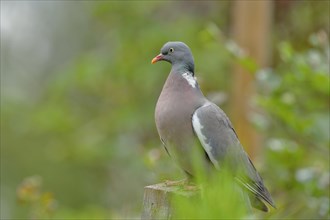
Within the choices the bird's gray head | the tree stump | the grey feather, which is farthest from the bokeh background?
the bird's gray head

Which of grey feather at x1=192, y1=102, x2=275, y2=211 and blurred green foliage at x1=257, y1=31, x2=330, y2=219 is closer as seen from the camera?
grey feather at x1=192, y1=102, x2=275, y2=211

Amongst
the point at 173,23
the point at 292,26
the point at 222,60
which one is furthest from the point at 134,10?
the point at 292,26

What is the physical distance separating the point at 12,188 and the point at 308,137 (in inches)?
296

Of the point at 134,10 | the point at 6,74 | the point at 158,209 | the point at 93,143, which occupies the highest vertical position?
the point at 6,74

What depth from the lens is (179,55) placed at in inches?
111

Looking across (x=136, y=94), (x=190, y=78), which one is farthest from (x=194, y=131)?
(x=136, y=94)

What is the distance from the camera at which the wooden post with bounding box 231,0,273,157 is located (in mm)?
5387

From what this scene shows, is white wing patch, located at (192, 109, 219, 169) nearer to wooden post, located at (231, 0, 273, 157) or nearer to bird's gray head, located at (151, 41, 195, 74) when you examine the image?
bird's gray head, located at (151, 41, 195, 74)

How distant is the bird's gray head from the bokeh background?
50 centimetres

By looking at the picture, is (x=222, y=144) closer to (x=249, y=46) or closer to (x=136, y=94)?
(x=249, y=46)

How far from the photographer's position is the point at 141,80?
684cm

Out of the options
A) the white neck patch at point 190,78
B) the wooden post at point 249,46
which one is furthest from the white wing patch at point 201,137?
the wooden post at point 249,46

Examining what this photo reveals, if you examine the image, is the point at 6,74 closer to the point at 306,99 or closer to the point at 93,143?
the point at 93,143

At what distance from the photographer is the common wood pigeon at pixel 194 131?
8.71ft
